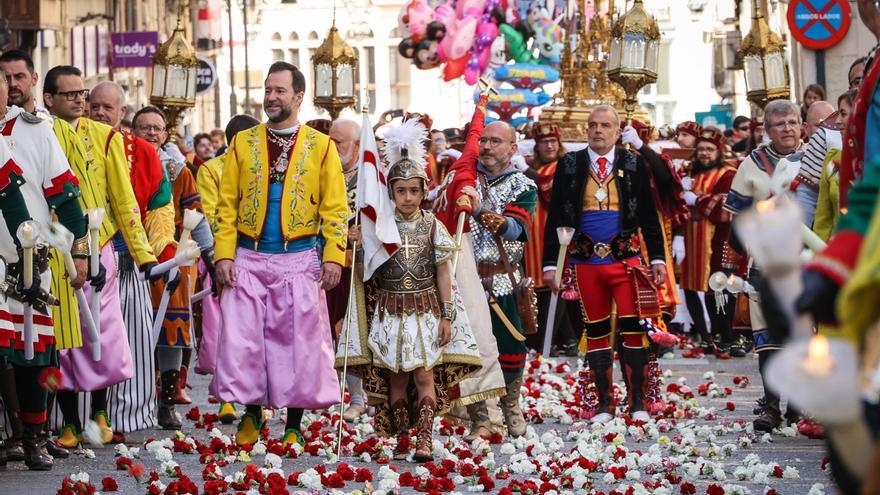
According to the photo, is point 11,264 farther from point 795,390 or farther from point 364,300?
point 795,390

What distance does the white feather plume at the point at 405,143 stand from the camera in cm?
1039

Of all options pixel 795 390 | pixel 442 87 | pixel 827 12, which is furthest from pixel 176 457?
pixel 442 87

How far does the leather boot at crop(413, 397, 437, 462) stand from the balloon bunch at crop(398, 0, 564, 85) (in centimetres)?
2407

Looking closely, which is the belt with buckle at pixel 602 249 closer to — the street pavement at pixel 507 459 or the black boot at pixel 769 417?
the street pavement at pixel 507 459

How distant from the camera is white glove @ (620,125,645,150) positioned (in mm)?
12891

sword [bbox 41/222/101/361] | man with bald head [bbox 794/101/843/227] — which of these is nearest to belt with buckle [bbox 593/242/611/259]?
man with bald head [bbox 794/101/843/227]

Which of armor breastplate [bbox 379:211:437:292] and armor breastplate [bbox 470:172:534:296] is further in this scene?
armor breastplate [bbox 470:172:534:296]

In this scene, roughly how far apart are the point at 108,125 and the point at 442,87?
70.3 m

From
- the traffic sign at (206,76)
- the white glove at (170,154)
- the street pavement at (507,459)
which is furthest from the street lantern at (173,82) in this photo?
the traffic sign at (206,76)

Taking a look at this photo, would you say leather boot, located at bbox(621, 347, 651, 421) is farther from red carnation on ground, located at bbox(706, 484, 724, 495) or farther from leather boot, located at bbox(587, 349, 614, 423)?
red carnation on ground, located at bbox(706, 484, 724, 495)

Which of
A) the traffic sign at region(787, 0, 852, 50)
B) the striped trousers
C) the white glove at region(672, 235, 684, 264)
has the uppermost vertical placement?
the traffic sign at region(787, 0, 852, 50)

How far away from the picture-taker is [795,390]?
3291 mm

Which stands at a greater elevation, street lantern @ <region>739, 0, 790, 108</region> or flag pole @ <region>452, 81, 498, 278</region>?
street lantern @ <region>739, 0, 790, 108</region>

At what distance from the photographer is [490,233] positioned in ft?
38.3
